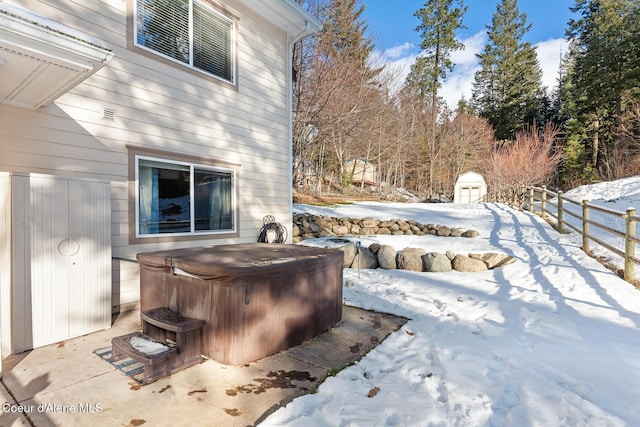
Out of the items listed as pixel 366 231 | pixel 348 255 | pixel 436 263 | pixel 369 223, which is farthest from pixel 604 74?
pixel 348 255

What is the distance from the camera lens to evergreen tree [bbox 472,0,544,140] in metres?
28.9

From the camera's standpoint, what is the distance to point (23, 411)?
2016 mm

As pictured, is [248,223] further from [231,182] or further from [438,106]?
[438,106]

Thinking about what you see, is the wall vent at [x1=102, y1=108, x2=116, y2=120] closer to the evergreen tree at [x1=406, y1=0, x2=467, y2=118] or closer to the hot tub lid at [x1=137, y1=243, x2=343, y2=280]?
the hot tub lid at [x1=137, y1=243, x2=343, y2=280]

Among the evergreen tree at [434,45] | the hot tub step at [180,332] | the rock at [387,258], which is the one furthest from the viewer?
the evergreen tree at [434,45]

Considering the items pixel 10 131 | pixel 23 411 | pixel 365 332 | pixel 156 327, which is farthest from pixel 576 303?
pixel 10 131

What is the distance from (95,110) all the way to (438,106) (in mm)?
27514

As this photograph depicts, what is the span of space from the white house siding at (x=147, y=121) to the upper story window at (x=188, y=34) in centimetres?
19

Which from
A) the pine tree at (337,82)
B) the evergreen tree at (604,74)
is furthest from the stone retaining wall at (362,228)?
the evergreen tree at (604,74)

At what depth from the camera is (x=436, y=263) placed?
6.00 m

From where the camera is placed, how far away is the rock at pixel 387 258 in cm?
630

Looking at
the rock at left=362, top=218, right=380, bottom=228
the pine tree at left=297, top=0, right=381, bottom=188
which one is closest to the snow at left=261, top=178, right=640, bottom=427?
the rock at left=362, top=218, right=380, bottom=228

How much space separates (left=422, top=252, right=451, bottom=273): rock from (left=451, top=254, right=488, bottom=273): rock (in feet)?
0.47

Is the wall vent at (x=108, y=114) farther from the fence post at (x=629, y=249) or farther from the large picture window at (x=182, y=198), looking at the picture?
the fence post at (x=629, y=249)
